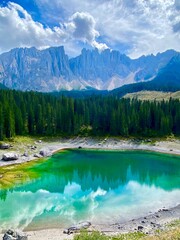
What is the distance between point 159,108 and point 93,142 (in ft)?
121

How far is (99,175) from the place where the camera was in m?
73.3

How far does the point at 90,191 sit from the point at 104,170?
1804 cm

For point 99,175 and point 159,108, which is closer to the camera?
point 99,175

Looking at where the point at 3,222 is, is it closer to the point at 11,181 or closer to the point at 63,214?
the point at 63,214

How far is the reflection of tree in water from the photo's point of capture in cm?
6494

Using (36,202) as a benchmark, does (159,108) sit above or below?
above

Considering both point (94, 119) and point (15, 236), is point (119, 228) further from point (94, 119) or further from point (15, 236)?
point (94, 119)

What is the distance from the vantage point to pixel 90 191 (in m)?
60.3

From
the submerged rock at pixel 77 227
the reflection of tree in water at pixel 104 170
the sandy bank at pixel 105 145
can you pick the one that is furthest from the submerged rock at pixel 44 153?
the submerged rock at pixel 77 227

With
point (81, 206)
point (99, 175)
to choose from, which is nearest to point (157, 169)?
point (99, 175)

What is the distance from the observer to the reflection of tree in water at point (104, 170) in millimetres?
64938

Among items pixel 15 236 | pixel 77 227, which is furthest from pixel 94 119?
pixel 15 236

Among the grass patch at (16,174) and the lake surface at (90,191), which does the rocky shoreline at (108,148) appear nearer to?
the lake surface at (90,191)

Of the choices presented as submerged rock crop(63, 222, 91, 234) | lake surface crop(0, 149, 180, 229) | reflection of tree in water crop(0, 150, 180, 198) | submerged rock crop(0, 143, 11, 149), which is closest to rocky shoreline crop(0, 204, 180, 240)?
submerged rock crop(63, 222, 91, 234)
